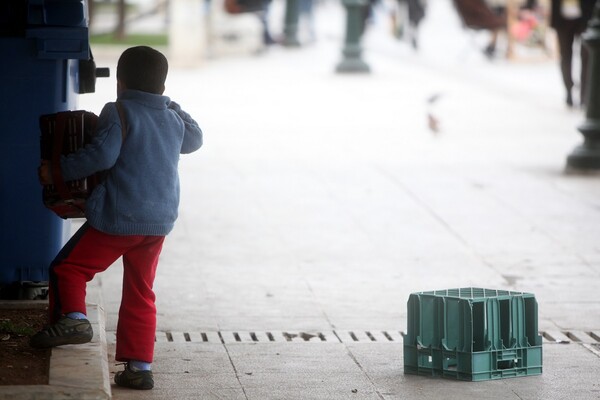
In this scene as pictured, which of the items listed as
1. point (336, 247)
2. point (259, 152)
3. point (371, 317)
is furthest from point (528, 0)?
point (371, 317)

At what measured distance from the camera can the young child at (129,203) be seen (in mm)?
5254

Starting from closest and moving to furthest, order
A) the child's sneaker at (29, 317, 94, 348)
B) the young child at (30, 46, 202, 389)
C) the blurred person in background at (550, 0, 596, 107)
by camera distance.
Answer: the young child at (30, 46, 202, 389) → the child's sneaker at (29, 317, 94, 348) → the blurred person in background at (550, 0, 596, 107)

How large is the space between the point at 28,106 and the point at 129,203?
1.25 m

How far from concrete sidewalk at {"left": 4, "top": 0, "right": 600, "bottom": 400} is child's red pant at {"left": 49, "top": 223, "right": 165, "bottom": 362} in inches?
9.4

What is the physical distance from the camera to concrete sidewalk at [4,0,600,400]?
5953 millimetres

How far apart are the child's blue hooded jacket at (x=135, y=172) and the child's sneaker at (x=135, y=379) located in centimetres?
61

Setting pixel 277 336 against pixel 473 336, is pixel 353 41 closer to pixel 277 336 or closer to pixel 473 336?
pixel 277 336

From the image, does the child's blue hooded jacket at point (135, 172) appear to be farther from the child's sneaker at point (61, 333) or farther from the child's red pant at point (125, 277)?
the child's sneaker at point (61, 333)

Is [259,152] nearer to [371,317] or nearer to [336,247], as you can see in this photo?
[336,247]

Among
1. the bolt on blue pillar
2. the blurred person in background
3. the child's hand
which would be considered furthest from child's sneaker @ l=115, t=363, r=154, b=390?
the blurred person in background

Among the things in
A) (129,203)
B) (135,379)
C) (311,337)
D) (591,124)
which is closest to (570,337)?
(311,337)

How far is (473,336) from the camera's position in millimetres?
5668

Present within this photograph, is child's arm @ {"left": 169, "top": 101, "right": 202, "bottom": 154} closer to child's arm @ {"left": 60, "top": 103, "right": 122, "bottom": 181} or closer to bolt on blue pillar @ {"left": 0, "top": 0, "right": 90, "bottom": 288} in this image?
child's arm @ {"left": 60, "top": 103, "right": 122, "bottom": 181}

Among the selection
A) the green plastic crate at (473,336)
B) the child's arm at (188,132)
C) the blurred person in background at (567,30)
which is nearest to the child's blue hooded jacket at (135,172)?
the child's arm at (188,132)
